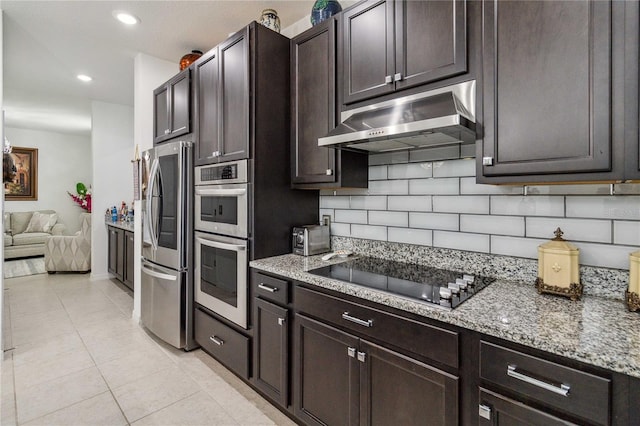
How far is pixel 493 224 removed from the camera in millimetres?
1640

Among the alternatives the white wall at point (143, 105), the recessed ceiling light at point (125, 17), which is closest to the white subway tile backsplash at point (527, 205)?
the recessed ceiling light at point (125, 17)

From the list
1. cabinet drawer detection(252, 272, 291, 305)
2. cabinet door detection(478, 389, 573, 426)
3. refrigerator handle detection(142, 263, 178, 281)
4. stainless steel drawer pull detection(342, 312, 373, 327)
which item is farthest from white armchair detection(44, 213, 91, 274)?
cabinet door detection(478, 389, 573, 426)

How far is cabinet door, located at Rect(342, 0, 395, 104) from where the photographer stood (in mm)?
1669

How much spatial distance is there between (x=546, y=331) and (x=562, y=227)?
0.67 metres

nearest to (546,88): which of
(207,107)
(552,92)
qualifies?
(552,92)

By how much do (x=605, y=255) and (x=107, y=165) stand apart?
244 inches

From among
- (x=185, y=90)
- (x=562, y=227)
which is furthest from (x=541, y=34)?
(x=185, y=90)

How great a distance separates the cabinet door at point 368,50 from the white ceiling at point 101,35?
3.14ft

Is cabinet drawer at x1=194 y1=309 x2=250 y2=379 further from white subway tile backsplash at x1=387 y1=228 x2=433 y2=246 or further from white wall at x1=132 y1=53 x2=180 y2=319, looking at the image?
white wall at x1=132 y1=53 x2=180 y2=319

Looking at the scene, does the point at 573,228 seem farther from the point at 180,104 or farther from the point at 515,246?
the point at 180,104

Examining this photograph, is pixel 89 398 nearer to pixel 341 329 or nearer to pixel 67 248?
pixel 341 329

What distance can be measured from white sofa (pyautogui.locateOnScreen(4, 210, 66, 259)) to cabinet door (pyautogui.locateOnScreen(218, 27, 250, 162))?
249 inches

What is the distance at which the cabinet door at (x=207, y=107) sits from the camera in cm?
242

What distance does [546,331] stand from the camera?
983 millimetres
